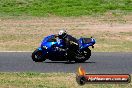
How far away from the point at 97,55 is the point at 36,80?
6898mm

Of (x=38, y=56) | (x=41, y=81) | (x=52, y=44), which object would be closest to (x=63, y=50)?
(x=52, y=44)

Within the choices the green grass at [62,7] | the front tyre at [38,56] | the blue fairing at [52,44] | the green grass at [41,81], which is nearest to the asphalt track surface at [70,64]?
Result: the front tyre at [38,56]

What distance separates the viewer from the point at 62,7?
4819 cm

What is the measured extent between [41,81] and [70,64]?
4314mm

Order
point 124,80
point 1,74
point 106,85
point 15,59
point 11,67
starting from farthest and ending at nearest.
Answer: point 15,59 < point 11,67 < point 1,74 < point 106,85 < point 124,80

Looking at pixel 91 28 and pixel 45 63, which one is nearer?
pixel 45 63

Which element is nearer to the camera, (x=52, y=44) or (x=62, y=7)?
Answer: (x=52, y=44)

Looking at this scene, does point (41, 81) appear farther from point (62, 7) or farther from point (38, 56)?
point (62, 7)

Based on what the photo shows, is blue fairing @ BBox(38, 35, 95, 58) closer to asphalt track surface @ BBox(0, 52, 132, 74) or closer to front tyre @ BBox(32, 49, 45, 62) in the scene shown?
front tyre @ BBox(32, 49, 45, 62)

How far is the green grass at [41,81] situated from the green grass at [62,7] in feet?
78.2

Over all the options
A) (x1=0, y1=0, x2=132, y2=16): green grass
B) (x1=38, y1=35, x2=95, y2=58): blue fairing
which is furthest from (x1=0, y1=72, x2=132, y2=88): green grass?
(x1=0, y1=0, x2=132, y2=16): green grass

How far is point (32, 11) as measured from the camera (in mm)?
45531

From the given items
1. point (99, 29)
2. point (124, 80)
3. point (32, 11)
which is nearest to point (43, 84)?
point (124, 80)

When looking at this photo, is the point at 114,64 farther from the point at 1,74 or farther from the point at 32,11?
the point at 32,11
